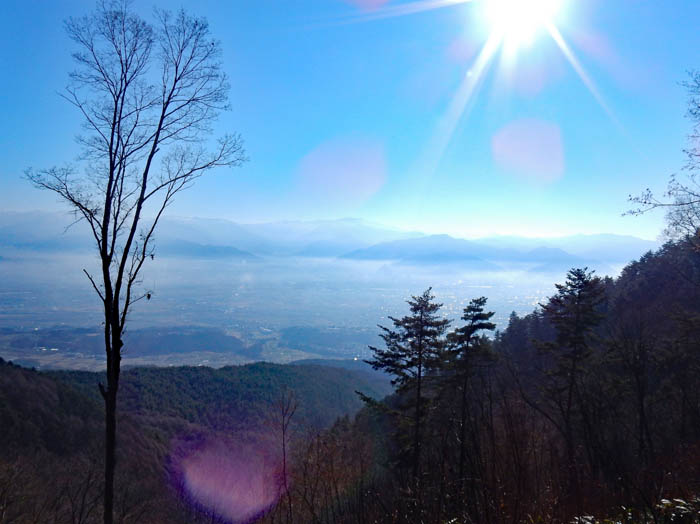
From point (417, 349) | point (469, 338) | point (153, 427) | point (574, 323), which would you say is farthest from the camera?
point (153, 427)

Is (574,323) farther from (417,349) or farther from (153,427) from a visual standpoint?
(153,427)

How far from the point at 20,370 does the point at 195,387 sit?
24638mm

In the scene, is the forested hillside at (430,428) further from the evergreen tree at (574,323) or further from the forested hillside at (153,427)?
the forested hillside at (153,427)

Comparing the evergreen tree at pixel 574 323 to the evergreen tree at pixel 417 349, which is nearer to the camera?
the evergreen tree at pixel 417 349

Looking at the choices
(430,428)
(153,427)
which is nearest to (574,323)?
(430,428)

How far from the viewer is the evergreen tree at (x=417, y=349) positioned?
10.7 metres

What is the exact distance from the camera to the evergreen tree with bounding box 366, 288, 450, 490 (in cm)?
1074

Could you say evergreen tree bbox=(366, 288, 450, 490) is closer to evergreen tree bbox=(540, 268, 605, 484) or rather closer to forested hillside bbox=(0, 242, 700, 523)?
forested hillside bbox=(0, 242, 700, 523)

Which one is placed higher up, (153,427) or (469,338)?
(469,338)

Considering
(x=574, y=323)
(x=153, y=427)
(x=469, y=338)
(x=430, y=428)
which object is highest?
(x=574, y=323)

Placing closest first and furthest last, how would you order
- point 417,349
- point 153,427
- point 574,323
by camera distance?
point 417,349 < point 574,323 < point 153,427

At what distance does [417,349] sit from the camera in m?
10.8

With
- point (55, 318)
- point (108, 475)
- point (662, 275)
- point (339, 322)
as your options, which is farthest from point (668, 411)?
point (55, 318)

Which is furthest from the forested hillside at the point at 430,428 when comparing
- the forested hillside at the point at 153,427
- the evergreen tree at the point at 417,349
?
the forested hillside at the point at 153,427
